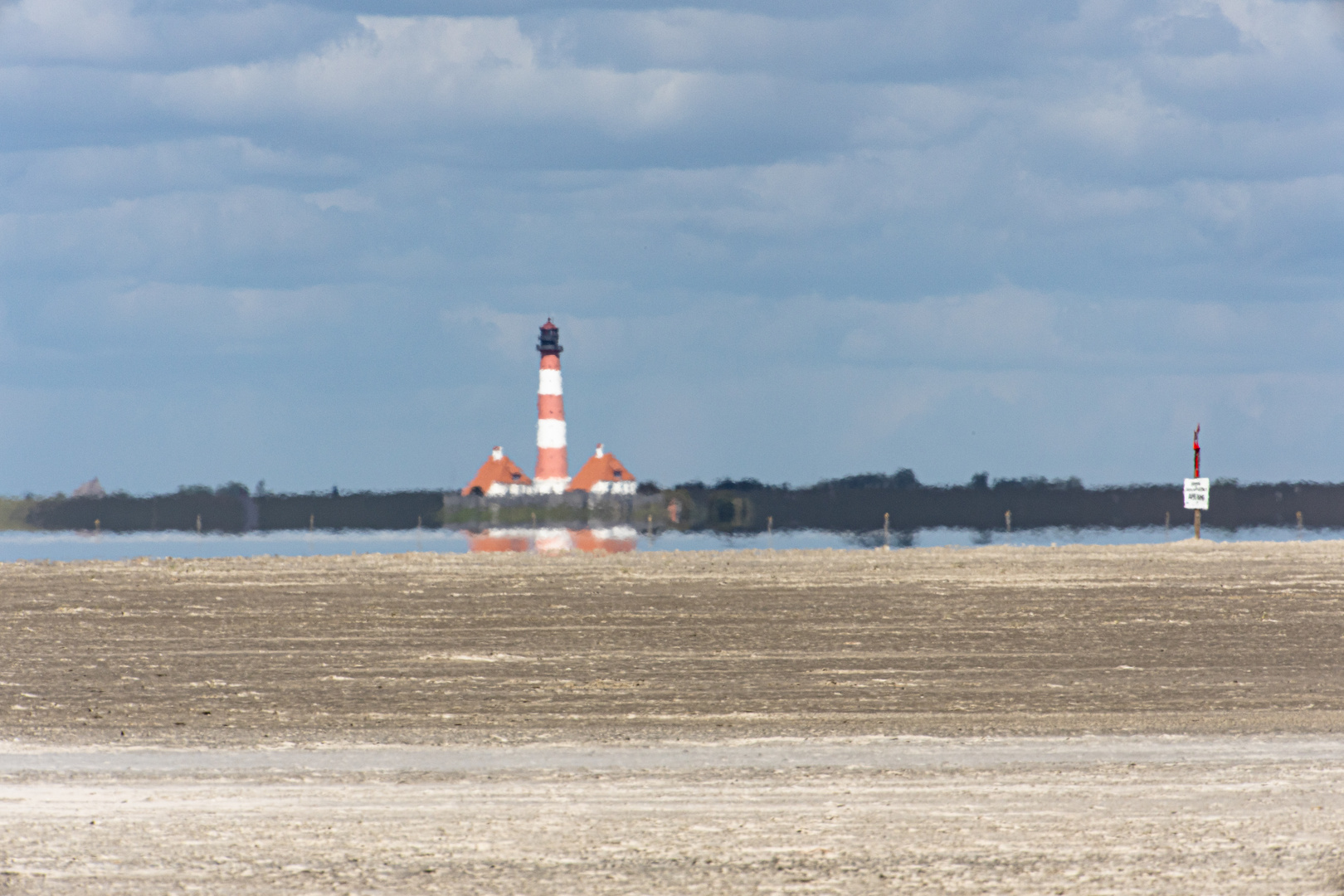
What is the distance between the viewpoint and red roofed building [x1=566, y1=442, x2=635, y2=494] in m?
62.3

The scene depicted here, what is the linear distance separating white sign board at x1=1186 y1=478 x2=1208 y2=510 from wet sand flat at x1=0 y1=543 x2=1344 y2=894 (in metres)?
13.5

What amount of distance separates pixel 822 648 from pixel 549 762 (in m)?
7.30

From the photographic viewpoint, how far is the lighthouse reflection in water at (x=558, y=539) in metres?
51.5

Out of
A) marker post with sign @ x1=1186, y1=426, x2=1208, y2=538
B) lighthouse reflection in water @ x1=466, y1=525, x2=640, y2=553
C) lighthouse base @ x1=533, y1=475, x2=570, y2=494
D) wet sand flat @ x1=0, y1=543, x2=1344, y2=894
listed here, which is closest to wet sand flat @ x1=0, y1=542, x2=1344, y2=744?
wet sand flat @ x1=0, y1=543, x2=1344, y2=894

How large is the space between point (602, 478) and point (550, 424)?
119 inches

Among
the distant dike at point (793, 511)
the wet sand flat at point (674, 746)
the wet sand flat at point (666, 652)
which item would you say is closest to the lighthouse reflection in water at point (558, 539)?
the distant dike at point (793, 511)

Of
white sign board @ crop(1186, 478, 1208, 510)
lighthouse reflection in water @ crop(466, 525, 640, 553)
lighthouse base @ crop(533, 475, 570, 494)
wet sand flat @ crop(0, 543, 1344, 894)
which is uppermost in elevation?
lighthouse base @ crop(533, 475, 570, 494)

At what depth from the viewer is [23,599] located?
2406 centimetres

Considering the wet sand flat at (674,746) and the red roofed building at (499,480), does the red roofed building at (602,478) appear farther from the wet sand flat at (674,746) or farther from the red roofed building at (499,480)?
the wet sand flat at (674,746)

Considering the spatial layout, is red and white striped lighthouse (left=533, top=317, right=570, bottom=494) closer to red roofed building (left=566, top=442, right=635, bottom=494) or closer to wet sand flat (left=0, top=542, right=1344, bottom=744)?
red roofed building (left=566, top=442, right=635, bottom=494)

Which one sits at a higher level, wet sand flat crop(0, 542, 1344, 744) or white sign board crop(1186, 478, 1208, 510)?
white sign board crop(1186, 478, 1208, 510)

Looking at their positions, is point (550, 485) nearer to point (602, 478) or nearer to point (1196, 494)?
point (602, 478)

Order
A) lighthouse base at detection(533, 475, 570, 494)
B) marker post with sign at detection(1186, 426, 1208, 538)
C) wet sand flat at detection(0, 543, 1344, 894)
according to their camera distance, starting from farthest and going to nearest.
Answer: lighthouse base at detection(533, 475, 570, 494)
marker post with sign at detection(1186, 426, 1208, 538)
wet sand flat at detection(0, 543, 1344, 894)

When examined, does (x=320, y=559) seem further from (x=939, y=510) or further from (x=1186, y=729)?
(x=1186, y=729)
